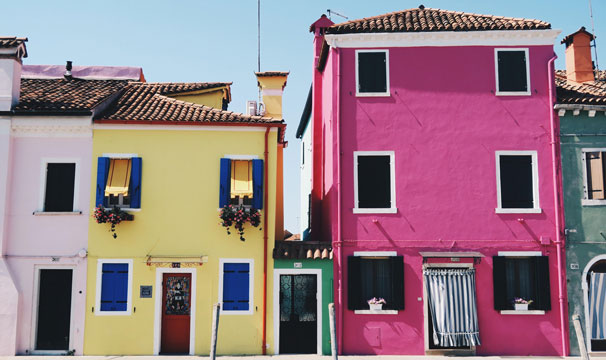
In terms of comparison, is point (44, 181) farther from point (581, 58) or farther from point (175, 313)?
point (581, 58)

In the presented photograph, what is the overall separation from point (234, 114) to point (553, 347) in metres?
10.6

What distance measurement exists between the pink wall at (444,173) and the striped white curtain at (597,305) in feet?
3.19

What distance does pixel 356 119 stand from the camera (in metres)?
17.2

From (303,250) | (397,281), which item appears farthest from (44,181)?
(397,281)

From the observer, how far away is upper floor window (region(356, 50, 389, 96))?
1736cm

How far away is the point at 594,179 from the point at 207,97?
1250cm

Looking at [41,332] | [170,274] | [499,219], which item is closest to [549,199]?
[499,219]

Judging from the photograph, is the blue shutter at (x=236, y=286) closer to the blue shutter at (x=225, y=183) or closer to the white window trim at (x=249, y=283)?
the white window trim at (x=249, y=283)

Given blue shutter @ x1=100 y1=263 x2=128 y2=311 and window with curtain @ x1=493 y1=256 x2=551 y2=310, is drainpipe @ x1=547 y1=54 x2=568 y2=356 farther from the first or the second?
blue shutter @ x1=100 y1=263 x2=128 y2=311

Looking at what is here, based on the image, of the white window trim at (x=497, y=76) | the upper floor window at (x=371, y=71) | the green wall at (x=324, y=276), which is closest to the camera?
the green wall at (x=324, y=276)

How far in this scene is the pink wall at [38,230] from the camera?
638 inches

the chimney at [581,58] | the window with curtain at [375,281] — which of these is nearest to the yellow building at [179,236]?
the window with curtain at [375,281]

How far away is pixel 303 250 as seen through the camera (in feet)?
54.7

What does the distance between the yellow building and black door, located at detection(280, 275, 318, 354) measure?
428mm
